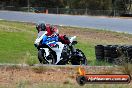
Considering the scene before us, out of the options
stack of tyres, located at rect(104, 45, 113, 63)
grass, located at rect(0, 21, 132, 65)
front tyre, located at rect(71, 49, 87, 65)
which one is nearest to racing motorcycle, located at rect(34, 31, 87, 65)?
front tyre, located at rect(71, 49, 87, 65)

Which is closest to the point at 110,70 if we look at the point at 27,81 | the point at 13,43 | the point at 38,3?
the point at 27,81

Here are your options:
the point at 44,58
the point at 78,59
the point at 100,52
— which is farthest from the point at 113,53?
the point at 44,58

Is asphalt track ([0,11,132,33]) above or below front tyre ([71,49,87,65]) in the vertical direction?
below

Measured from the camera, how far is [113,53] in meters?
16.2

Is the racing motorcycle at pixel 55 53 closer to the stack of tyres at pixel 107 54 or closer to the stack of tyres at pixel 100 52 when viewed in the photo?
the stack of tyres at pixel 107 54

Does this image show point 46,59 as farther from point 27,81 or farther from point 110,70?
point 27,81

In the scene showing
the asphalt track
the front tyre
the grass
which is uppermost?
the front tyre

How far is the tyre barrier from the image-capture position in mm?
15555

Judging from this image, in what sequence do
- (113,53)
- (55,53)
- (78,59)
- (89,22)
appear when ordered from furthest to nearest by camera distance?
(89,22)
(113,53)
(78,59)
(55,53)

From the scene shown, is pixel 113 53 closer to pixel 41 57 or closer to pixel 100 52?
pixel 100 52

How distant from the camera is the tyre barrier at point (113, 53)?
15.6m

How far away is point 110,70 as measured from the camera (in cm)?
1338

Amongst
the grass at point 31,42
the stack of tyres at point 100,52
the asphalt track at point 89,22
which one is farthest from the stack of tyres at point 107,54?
the asphalt track at point 89,22

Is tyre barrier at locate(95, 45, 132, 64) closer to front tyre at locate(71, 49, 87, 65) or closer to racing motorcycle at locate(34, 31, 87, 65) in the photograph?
front tyre at locate(71, 49, 87, 65)
